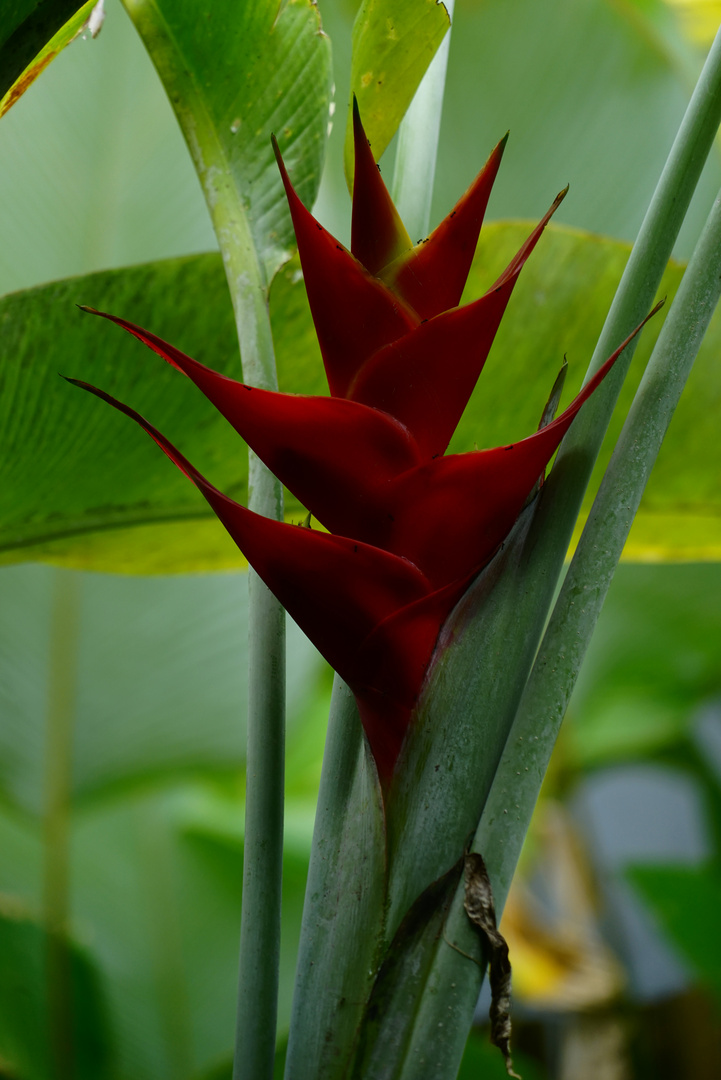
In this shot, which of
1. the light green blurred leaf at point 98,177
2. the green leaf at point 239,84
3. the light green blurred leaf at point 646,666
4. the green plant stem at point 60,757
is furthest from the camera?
the light green blurred leaf at point 646,666

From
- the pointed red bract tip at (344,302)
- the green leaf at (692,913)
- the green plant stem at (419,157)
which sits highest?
the green plant stem at (419,157)

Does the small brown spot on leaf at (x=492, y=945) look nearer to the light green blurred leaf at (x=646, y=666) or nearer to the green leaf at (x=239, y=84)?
the green leaf at (x=239, y=84)

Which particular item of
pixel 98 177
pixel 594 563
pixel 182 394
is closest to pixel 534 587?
pixel 594 563

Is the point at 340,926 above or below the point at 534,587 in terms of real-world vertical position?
below

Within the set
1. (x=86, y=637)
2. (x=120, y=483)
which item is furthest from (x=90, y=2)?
(x=86, y=637)

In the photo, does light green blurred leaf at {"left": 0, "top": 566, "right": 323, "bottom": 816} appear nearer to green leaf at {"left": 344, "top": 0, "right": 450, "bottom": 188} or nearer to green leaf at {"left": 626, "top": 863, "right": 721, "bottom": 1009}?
green leaf at {"left": 626, "top": 863, "right": 721, "bottom": 1009}

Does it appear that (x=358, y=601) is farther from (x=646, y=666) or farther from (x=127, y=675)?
(x=646, y=666)

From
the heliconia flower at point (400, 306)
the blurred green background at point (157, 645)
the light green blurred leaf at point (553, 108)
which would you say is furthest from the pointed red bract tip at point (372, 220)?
the light green blurred leaf at point (553, 108)
